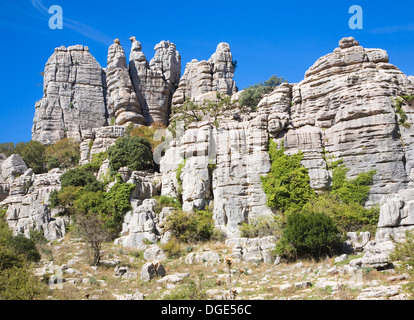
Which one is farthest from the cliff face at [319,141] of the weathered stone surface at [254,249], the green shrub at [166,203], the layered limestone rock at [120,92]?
the layered limestone rock at [120,92]

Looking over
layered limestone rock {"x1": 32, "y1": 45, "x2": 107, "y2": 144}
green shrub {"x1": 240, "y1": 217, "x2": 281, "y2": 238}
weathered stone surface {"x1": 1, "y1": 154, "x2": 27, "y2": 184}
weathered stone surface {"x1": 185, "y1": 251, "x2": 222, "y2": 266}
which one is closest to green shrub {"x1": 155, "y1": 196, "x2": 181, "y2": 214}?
green shrub {"x1": 240, "y1": 217, "x2": 281, "y2": 238}

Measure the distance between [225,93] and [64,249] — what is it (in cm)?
3211

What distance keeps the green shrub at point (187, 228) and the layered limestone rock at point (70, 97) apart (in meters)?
31.7

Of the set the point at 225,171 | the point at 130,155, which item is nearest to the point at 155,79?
the point at 130,155

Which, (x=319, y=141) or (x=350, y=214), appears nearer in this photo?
(x=350, y=214)

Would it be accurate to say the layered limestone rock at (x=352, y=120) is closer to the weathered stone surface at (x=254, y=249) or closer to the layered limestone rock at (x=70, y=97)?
the weathered stone surface at (x=254, y=249)

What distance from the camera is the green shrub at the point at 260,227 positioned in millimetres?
26969

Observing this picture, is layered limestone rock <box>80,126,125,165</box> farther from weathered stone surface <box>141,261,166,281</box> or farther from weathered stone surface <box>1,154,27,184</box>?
weathered stone surface <box>141,261,166,281</box>

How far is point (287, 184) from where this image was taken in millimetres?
29375

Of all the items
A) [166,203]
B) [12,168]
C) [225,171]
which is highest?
[12,168]

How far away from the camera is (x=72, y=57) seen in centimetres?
6078

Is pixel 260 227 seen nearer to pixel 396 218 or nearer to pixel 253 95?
pixel 396 218

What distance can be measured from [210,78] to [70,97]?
2014 centimetres
